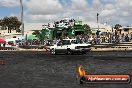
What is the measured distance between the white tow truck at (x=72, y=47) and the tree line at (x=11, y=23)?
331 ft

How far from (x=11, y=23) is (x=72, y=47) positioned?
345 ft

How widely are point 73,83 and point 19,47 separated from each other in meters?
44.4

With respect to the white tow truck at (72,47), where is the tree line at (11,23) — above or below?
above

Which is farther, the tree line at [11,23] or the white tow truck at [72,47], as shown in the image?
the tree line at [11,23]

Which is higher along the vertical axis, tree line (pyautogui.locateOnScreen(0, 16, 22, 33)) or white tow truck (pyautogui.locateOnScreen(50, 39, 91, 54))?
tree line (pyautogui.locateOnScreen(0, 16, 22, 33))

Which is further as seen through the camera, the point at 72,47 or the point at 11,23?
the point at 11,23

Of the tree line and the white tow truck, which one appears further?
the tree line

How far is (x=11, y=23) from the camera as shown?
144 metres

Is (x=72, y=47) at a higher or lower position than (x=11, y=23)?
lower

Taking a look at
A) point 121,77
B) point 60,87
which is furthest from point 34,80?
point 121,77

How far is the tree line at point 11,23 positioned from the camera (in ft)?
471

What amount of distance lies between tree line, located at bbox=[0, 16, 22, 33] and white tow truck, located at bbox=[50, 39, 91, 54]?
331 feet

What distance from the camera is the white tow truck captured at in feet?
134

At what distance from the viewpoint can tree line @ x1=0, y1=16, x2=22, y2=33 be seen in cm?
14341
